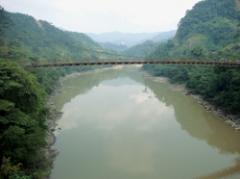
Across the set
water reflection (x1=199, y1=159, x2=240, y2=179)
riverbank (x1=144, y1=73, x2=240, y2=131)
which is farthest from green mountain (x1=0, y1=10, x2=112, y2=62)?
water reflection (x1=199, y1=159, x2=240, y2=179)

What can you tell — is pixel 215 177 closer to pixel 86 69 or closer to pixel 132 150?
pixel 132 150

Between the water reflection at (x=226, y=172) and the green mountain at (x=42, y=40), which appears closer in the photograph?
the water reflection at (x=226, y=172)

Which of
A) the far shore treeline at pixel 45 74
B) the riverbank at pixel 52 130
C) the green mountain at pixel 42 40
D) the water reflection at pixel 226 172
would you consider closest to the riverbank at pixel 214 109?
the far shore treeline at pixel 45 74

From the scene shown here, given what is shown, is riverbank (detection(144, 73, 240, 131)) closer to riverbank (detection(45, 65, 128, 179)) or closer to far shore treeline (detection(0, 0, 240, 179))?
far shore treeline (detection(0, 0, 240, 179))

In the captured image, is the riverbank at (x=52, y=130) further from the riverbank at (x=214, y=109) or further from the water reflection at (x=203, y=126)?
the riverbank at (x=214, y=109)

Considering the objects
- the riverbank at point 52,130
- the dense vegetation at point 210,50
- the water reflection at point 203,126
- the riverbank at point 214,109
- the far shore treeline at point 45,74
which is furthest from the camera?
the dense vegetation at point 210,50

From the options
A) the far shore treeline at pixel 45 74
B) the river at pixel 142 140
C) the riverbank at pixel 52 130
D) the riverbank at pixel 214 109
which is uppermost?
the far shore treeline at pixel 45 74

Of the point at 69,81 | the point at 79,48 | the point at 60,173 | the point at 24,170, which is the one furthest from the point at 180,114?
the point at 79,48
